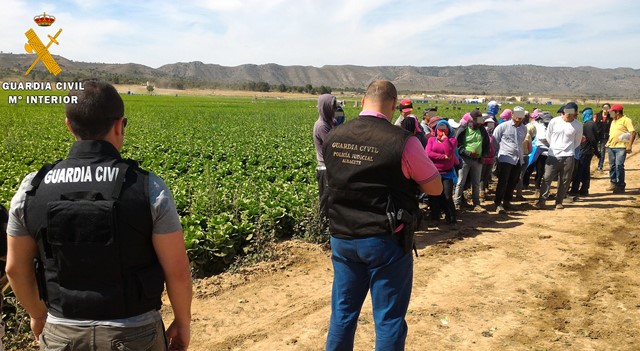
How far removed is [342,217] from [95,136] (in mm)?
1737

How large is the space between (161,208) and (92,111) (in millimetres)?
539

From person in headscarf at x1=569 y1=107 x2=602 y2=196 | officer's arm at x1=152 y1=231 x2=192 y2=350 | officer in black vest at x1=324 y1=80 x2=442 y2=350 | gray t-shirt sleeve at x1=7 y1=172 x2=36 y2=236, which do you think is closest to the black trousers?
person in headscarf at x1=569 y1=107 x2=602 y2=196

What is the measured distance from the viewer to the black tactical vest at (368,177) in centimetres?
308

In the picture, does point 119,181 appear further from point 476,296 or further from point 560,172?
point 560,172

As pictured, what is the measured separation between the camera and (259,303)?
5.48 metres

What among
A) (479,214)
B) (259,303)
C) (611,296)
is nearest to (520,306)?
(611,296)

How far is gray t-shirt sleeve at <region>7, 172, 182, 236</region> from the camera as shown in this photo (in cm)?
206

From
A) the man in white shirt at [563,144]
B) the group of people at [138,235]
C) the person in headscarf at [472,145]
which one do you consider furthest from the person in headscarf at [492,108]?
the group of people at [138,235]

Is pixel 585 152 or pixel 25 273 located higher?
pixel 25 273

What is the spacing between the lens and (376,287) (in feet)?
10.5

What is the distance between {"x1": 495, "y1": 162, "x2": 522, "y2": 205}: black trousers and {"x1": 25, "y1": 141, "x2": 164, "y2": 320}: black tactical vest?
8479 mm

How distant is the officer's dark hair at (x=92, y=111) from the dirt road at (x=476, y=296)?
118 inches

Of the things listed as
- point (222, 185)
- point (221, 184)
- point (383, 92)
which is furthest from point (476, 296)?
point (221, 184)

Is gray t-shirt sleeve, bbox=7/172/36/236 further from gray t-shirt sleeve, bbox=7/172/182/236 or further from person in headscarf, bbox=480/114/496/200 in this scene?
person in headscarf, bbox=480/114/496/200
